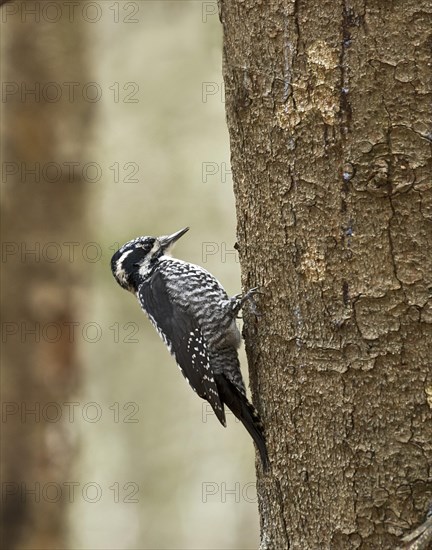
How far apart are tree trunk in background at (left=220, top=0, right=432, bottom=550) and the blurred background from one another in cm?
373

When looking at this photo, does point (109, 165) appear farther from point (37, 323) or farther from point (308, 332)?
point (308, 332)

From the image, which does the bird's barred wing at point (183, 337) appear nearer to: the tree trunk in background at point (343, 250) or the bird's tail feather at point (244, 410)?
the bird's tail feather at point (244, 410)

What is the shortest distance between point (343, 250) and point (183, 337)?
5.42 feet

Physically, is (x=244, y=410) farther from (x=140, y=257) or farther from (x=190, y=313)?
(x=140, y=257)

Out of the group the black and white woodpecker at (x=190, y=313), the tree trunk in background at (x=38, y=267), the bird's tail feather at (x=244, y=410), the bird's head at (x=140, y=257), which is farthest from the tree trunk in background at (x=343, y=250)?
the tree trunk in background at (x=38, y=267)

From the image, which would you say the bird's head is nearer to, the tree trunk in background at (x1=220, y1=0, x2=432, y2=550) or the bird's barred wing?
the bird's barred wing

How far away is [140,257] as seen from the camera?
446 cm

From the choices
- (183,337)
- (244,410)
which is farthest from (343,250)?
(183,337)

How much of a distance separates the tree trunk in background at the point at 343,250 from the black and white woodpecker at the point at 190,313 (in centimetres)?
96

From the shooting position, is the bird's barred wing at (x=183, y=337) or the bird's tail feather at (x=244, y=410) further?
the bird's barred wing at (x=183, y=337)

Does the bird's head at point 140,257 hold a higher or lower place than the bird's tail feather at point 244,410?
higher

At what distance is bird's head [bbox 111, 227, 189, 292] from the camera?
4445mm

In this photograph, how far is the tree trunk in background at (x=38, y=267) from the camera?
20.1 ft

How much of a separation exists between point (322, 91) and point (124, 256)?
7.03ft
